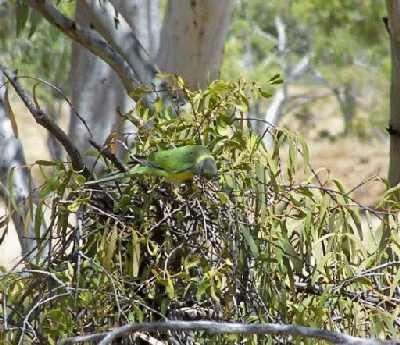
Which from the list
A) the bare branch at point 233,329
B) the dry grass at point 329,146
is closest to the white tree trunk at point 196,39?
the bare branch at point 233,329

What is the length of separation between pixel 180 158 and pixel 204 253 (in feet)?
0.57

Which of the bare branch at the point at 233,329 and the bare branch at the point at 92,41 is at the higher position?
the bare branch at the point at 92,41

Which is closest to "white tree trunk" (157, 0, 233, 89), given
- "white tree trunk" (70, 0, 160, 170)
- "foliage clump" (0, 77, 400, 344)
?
"white tree trunk" (70, 0, 160, 170)

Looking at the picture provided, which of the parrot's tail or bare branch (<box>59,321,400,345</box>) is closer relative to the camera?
bare branch (<box>59,321,400,345</box>)

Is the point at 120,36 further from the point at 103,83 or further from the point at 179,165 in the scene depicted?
the point at 103,83

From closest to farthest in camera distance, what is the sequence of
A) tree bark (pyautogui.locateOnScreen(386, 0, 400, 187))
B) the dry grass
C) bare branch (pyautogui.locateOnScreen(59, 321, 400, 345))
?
bare branch (pyautogui.locateOnScreen(59, 321, 400, 345)) → tree bark (pyautogui.locateOnScreen(386, 0, 400, 187)) → the dry grass

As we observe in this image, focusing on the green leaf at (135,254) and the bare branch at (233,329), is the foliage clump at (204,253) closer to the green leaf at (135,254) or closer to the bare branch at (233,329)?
the green leaf at (135,254)

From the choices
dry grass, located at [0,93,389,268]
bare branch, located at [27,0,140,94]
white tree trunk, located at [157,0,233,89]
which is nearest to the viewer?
bare branch, located at [27,0,140,94]

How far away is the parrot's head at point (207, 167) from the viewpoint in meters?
1.57

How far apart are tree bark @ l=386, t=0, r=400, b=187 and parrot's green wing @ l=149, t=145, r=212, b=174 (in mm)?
939

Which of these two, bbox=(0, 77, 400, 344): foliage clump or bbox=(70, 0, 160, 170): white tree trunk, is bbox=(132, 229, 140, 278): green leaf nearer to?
bbox=(0, 77, 400, 344): foliage clump

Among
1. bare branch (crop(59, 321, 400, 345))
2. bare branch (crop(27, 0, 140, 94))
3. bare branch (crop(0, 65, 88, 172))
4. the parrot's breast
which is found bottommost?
bare branch (crop(59, 321, 400, 345))

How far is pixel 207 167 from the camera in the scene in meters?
1.58

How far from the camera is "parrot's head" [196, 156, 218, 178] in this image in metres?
1.57
